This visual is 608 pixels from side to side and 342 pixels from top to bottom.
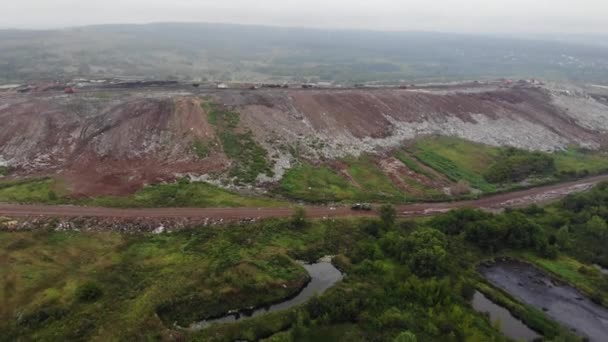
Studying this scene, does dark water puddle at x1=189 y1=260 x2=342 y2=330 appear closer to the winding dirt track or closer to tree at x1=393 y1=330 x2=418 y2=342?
tree at x1=393 y1=330 x2=418 y2=342

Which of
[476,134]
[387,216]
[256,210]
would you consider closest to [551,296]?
[387,216]

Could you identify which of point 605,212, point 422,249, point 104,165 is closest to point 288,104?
point 104,165

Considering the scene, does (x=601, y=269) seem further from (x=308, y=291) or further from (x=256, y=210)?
(x=256, y=210)

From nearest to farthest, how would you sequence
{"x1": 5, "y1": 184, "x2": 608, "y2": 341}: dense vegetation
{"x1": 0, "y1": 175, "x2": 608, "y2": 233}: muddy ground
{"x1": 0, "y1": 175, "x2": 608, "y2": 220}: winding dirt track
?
{"x1": 5, "y1": 184, "x2": 608, "y2": 341}: dense vegetation, {"x1": 0, "y1": 175, "x2": 608, "y2": 233}: muddy ground, {"x1": 0, "y1": 175, "x2": 608, "y2": 220}: winding dirt track

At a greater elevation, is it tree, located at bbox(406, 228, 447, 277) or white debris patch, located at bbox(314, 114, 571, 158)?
white debris patch, located at bbox(314, 114, 571, 158)

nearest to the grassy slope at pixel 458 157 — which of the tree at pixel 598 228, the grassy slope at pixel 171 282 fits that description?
the tree at pixel 598 228

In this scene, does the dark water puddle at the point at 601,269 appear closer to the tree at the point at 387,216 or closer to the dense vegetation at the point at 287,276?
the dense vegetation at the point at 287,276

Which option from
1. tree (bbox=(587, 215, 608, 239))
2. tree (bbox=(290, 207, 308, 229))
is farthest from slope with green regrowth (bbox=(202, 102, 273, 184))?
tree (bbox=(587, 215, 608, 239))
